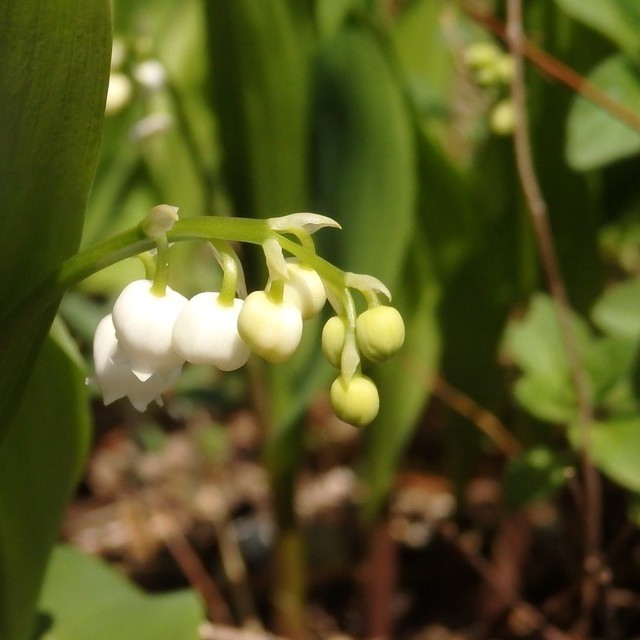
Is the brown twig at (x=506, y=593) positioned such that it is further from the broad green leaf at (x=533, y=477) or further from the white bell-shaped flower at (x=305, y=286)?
the white bell-shaped flower at (x=305, y=286)

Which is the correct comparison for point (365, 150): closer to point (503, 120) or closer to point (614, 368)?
point (503, 120)

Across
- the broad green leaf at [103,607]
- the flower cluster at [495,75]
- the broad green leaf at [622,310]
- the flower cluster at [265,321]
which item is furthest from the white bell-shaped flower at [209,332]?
the flower cluster at [495,75]

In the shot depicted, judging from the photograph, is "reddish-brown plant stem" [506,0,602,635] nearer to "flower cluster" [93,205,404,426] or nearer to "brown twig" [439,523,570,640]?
"brown twig" [439,523,570,640]

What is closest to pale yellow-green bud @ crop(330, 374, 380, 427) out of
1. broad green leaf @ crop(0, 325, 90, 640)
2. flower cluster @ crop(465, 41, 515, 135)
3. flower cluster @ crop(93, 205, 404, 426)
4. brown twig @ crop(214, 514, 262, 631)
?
flower cluster @ crop(93, 205, 404, 426)

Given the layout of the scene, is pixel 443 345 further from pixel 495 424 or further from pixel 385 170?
pixel 385 170

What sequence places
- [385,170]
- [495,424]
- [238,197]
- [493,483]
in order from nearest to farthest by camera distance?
[385,170]
[238,197]
[495,424]
[493,483]

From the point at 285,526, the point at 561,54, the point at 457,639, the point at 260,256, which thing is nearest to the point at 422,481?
the point at 457,639
